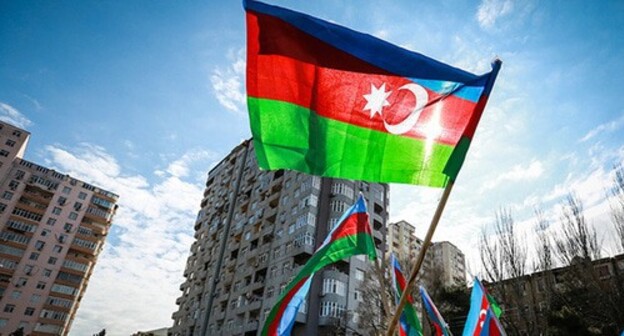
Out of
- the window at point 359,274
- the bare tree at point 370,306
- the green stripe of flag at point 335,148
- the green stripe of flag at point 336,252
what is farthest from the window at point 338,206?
the green stripe of flag at point 335,148

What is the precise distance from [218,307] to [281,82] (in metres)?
44.0

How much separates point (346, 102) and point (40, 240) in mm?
79973

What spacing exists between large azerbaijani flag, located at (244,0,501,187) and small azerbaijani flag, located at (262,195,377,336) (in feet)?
6.11

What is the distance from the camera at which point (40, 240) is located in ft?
212

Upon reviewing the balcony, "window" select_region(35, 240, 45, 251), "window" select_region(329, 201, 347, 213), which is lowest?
"window" select_region(35, 240, 45, 251)

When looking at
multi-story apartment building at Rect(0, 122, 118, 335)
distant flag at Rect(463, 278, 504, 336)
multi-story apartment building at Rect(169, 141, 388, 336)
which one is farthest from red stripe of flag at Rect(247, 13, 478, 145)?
multi-story apartment building at Rect(0, 122, 118, 335)

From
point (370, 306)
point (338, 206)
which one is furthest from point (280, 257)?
point (370, 306)

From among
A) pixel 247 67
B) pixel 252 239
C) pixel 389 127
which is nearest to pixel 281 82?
pixel 247 67

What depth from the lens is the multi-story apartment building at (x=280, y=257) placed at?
1258 inches

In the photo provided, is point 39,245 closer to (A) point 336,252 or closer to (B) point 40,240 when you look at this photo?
(B) point 40,240

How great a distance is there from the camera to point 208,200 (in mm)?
62875

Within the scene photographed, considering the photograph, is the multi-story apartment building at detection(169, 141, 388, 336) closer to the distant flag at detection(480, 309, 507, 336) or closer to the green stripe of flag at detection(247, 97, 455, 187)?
the distant flag at detection(480, 309, 507, 336)

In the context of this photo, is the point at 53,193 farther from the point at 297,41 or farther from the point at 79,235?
the point at 297,41

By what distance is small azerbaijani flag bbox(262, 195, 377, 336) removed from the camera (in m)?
4.86
